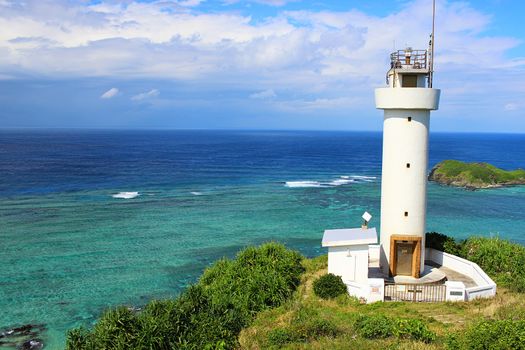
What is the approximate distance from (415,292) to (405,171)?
498 centimetres

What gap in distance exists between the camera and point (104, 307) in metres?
23.0

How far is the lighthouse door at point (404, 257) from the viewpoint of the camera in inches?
781

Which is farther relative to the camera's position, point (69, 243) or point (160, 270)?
point (69, 243)

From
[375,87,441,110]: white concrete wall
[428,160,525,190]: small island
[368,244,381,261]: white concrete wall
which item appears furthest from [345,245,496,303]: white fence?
Result: [428,160,525,190]: small island

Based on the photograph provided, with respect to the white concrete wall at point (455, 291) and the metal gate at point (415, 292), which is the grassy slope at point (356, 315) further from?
the metal gate at point (415, 292)

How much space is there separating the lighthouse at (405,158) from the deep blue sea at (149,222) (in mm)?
12389

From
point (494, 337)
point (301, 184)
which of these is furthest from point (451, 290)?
point (301, 184)

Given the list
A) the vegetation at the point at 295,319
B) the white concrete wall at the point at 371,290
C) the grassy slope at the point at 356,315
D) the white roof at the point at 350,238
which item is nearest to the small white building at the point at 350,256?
the white roof at the point at 350,238

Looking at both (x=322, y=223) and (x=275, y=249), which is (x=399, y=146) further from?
(x=322, y=223)

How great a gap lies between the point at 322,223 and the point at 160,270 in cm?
1727

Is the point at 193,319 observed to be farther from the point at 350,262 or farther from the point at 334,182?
the point at 334,182

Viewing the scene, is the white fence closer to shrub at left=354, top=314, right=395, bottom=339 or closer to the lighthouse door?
the lighthouse door

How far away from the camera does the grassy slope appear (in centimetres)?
1238

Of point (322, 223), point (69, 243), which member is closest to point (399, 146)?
point (322, 223)
